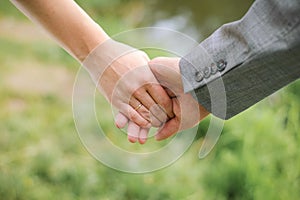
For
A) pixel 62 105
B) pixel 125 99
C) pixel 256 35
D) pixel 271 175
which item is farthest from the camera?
pixel 62 105

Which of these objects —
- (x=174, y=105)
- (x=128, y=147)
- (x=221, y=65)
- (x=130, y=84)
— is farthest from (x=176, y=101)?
(x=128, y=147)

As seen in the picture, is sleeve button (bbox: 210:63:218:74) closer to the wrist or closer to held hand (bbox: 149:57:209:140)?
held hand (bbox: 149:57:209:140)

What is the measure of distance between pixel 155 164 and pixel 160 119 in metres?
0.31

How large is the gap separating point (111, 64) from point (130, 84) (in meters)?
0.07

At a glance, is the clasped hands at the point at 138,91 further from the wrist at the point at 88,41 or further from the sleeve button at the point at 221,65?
the sleeve button at the point at 221,65

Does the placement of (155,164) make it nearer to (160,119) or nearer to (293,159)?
(160,119)

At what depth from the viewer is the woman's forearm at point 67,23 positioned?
1.45m

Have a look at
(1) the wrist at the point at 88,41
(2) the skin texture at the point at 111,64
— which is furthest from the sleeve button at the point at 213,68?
(1) the wrist at the point at 88,41

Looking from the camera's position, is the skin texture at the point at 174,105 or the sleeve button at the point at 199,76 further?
the skin texture at the point at 174,105

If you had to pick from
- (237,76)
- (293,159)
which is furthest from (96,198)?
(237,76)

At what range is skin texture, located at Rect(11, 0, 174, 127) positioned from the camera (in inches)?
57.6

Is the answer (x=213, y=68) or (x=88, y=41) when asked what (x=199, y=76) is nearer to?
(x=213, y=68)

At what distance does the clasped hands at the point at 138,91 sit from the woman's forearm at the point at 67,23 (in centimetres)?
3

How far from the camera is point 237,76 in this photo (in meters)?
1.25
